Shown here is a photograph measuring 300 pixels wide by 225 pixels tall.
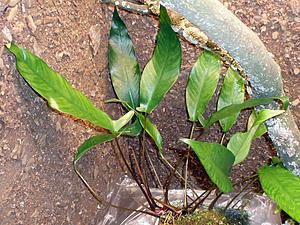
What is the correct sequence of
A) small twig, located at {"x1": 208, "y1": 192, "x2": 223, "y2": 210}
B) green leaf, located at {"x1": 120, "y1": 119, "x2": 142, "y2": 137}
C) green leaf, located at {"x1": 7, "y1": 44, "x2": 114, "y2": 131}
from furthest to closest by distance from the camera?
small twig, located at {"x1": 208, "y1": 192, "x2": 223, "y2": 210}
green leaf, located at {"x1": 120, "y1": 119, "x2": 142, "y2": 137}
green leaf, located at {"x1": 7, "y1": 44, "x2": 114, "y2": 131}

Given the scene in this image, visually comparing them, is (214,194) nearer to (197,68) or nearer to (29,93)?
(197,68)

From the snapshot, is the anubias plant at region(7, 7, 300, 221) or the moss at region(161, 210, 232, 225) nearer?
the anubias plant at region(7, 7, 300, 221)

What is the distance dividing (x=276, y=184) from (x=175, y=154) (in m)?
0.47

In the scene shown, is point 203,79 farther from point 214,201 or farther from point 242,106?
point 214,201

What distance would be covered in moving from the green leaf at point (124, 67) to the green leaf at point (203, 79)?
0.40 feet

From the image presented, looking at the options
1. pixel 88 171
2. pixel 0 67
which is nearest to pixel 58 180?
pixel 88 171

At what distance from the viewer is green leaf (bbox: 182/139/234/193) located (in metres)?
1.01

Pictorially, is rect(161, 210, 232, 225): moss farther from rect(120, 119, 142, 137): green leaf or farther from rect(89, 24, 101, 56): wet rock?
rect(89, 24, 101, 56): wet rock

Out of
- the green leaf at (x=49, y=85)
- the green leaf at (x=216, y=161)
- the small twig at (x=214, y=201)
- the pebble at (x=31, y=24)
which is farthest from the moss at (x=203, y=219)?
the pebble at (x=31, y=24)

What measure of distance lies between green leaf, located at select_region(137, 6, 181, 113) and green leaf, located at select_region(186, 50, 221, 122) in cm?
6

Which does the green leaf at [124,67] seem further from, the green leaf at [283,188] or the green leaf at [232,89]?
the green leaf at [283,188]

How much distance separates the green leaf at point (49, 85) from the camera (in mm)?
959

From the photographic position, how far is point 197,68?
1.23 metres

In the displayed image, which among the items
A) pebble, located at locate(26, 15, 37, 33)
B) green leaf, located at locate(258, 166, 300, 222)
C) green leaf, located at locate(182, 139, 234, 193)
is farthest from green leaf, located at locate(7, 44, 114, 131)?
green leaf, located at locate(258, 166, 300, 222)
